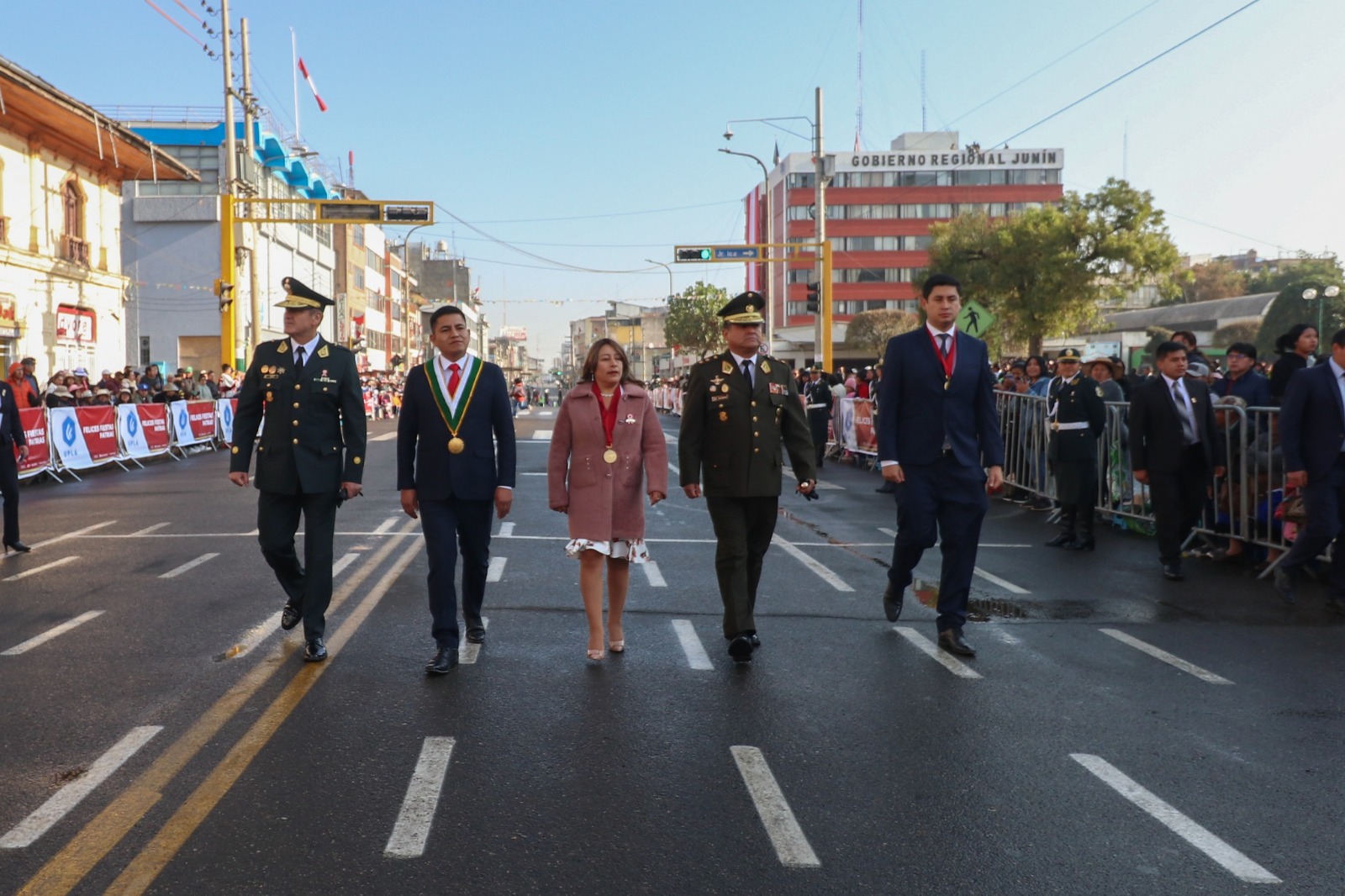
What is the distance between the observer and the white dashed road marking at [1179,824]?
3998mm

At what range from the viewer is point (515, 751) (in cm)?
521

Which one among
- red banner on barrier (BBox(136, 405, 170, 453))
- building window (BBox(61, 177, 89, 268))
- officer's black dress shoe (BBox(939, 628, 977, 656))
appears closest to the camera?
officer's black dress shoe (BBox(939, 628, 977, 656))

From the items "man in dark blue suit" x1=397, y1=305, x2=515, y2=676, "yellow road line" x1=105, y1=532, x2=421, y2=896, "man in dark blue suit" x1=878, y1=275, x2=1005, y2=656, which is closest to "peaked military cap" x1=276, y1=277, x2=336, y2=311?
"man in dark blue suit" x1=397, y1=305, x2=515, y2=676

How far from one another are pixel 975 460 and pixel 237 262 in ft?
100.0

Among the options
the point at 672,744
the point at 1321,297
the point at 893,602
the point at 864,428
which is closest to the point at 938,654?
the point at 893,602

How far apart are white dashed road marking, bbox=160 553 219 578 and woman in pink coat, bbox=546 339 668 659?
14.6ft

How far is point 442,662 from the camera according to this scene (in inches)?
257

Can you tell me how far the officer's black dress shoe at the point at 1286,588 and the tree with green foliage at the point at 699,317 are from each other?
83.2 meters

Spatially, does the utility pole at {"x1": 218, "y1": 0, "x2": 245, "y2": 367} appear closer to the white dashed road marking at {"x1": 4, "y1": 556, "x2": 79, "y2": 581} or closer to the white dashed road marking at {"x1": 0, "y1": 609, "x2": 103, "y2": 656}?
the white dashed road marking at {"x1": 4, "y1": 556, "x2": 79, "y2": 581}

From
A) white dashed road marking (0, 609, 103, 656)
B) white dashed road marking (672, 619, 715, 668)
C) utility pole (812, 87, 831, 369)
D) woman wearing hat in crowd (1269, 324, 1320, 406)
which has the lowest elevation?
white dashed road marking (672, 619, 715, 668)

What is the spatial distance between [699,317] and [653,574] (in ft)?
280

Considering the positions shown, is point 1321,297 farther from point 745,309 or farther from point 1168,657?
point 745,309

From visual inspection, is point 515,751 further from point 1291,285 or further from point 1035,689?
point 1291,285

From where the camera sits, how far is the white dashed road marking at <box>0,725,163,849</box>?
165 inches
